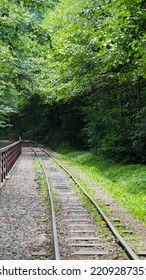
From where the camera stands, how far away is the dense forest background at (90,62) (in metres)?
8.96

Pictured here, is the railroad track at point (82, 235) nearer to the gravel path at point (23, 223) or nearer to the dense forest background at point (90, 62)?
the gravel path at point (23, 223)

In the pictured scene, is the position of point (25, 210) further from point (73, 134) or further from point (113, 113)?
point (73, 134)

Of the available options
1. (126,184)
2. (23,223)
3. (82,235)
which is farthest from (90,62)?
(82,235)

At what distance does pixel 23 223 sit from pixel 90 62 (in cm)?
1018

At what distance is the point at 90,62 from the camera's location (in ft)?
54.0

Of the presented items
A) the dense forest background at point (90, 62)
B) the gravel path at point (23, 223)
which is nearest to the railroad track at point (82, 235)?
the gravel path at point (23, 223)

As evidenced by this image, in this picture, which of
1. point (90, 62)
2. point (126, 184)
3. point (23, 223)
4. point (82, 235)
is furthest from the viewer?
point (90, 62)

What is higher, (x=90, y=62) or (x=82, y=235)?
(x=90, y=62)

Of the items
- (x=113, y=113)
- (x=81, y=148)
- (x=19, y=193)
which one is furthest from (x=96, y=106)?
(x=19, y=193)

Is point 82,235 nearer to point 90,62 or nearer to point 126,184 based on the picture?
point 126,184

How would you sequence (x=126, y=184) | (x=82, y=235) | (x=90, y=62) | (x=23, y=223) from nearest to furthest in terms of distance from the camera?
(x=82, y=235) < (x=23, y=223) < (x=126, y=184) < (x=90, y=62)

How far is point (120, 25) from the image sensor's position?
866 cm

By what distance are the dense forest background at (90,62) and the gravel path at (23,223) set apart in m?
4.23

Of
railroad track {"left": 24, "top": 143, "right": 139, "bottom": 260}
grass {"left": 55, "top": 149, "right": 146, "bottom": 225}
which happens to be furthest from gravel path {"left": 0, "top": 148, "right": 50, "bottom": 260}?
grass {"left": 55, "top": 149, "right": 146, "bottom": 225}
